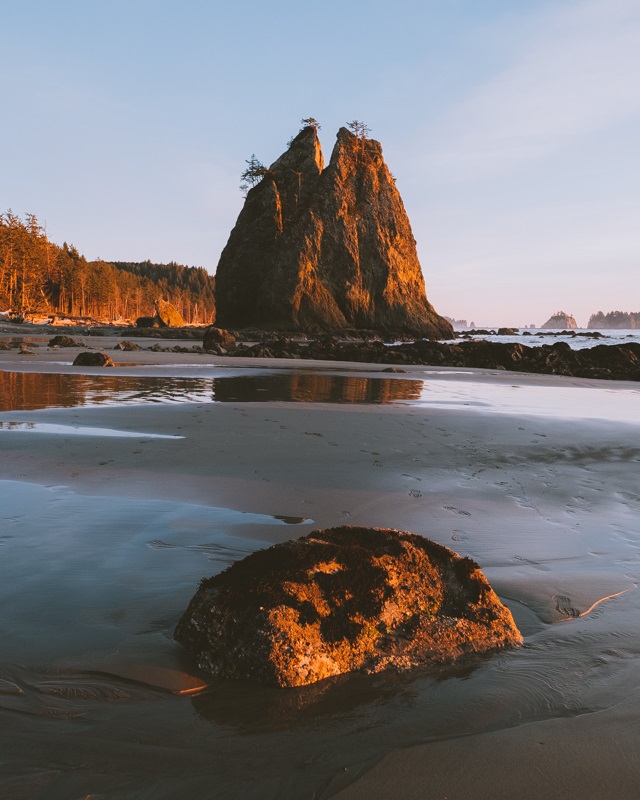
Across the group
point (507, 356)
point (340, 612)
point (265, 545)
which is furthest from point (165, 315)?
point (340, 612)

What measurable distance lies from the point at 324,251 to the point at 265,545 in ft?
199

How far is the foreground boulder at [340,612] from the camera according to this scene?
7.51ft

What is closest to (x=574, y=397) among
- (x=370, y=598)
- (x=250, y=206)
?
(x=370, y=598)

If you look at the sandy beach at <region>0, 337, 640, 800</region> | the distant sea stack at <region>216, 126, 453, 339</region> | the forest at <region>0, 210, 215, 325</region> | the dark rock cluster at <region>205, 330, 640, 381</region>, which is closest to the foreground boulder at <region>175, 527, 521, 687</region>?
the sandy beach at <region>0, 337, 640, 800</region>

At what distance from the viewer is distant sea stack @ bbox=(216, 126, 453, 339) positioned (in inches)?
2333

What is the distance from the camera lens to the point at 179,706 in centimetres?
211

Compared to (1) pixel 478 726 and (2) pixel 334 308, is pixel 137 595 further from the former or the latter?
(2) pixel 334 308

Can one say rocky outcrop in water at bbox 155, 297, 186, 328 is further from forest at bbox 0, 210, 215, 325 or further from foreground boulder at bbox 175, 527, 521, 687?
foreground boulder at bbox 175, 527, 521, 687

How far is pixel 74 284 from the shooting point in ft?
298

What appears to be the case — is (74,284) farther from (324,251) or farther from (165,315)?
(324,251)

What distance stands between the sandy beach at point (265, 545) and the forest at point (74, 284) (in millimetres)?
69590

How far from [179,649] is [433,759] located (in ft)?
3.54

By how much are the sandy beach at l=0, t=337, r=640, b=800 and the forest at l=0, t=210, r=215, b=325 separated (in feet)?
228

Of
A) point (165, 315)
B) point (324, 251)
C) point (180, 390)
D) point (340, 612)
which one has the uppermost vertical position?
point (324, 251)
